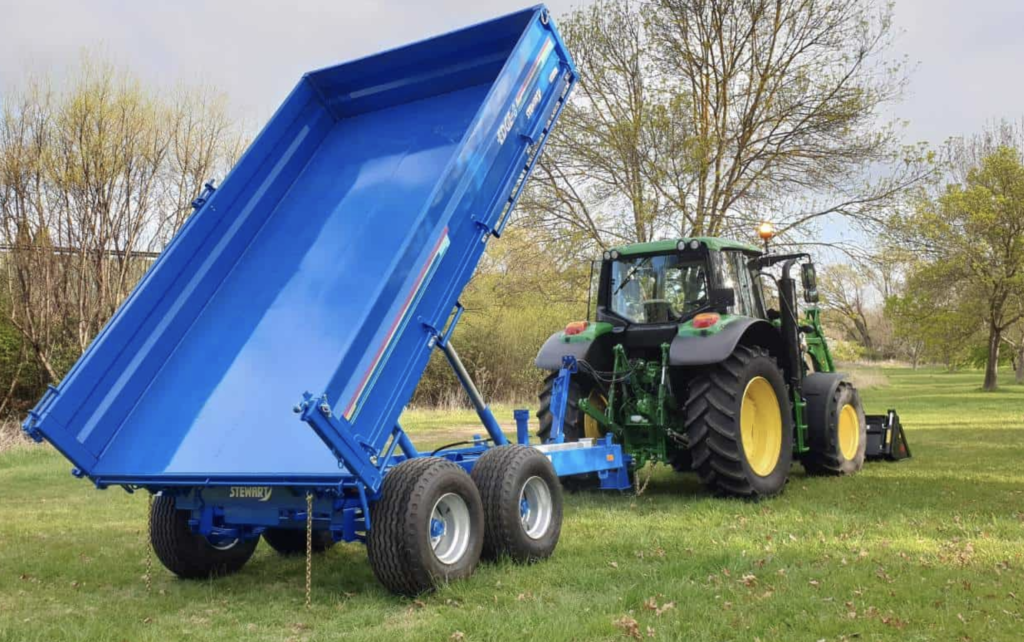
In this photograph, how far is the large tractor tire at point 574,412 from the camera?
7918 millimetres

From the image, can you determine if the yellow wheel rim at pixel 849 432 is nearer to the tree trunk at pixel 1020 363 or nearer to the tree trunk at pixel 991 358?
the tree trunk at pixel 991 358

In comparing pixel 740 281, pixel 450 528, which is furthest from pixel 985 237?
pixel 450 528

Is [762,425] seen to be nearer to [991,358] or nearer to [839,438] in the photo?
[839,438]

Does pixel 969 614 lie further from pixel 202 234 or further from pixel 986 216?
pixel 986 216

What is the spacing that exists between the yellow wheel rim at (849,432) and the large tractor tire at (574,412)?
2.85m

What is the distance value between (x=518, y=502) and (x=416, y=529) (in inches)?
35.6

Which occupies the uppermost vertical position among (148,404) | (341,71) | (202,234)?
(341,71)

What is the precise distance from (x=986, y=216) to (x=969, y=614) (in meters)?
25.2

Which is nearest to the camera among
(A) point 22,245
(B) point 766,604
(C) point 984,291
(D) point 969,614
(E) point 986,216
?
(D) point 969,614

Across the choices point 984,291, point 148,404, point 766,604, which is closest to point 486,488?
point 766,604

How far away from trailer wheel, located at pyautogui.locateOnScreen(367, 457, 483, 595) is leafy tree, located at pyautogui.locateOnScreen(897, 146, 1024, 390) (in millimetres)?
23956

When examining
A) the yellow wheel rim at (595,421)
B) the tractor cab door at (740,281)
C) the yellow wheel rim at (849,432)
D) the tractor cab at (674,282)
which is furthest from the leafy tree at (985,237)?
the yellow wheel rim at (595,421)

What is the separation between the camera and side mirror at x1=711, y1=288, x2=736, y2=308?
7.95m

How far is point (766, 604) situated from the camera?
4215 millimetres
